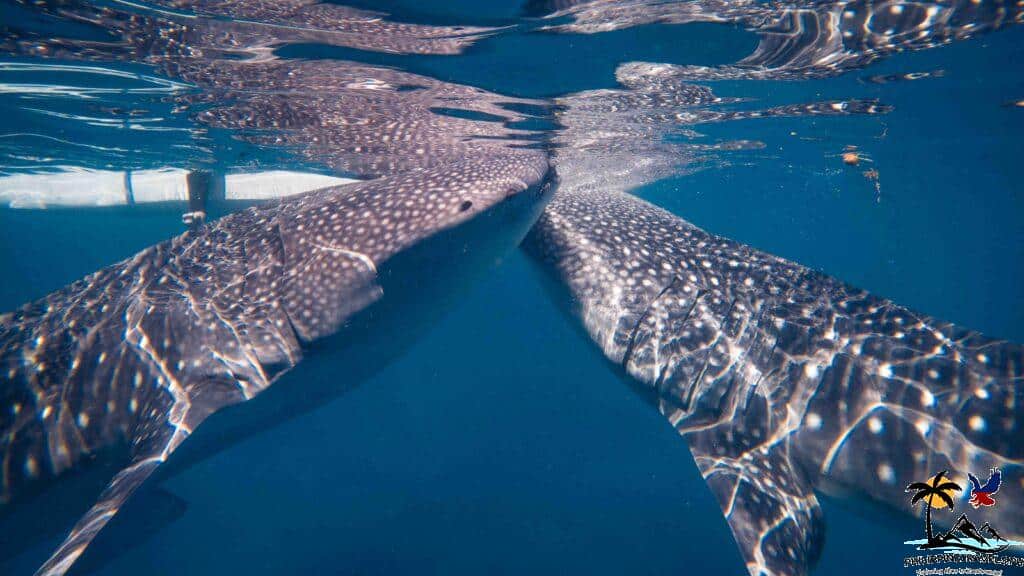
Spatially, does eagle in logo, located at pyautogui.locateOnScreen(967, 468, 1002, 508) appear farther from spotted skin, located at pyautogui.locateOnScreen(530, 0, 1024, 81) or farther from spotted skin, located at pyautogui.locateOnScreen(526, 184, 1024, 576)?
spotted skin, located at pyautogui.locateOnScreen(530, 0, 1024, 81)

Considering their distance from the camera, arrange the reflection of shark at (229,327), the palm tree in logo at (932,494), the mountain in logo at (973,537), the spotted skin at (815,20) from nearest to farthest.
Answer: the mountain in logo at (973,537), the palm tree in logo at (932,494), the reflection of shark at (229,327), the spotted skin at (815,20)

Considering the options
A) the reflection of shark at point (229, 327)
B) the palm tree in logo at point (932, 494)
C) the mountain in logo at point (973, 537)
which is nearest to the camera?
the mountain in logo at point (973, 537)

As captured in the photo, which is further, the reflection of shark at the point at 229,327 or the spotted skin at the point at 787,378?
the reflection of shark at the point at 229,327

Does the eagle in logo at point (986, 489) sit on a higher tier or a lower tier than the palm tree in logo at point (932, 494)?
higher

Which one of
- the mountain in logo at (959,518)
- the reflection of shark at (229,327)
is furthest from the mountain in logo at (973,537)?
the reflection of shark at (229,327)

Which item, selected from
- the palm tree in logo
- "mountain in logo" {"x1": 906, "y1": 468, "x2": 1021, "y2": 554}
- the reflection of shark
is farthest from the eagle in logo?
the reflection of shark

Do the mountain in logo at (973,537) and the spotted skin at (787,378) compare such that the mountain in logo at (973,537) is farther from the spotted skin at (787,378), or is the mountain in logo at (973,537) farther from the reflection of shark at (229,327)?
the reflection of shark at (229,327)
